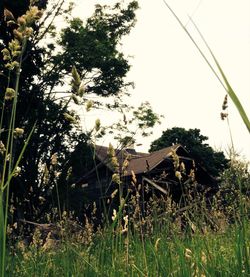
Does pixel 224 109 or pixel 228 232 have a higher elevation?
pixel 224 109

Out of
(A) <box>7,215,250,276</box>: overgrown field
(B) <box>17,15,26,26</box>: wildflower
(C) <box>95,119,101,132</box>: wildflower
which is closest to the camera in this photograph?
(B) <box>17,15,26,26</box>: wildflower

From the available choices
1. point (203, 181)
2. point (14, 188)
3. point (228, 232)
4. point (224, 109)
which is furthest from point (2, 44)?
point (203, 181)

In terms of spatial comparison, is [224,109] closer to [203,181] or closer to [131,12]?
[131,12]

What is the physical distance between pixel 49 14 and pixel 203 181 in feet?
58.4

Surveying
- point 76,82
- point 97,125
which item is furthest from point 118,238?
point 76,82

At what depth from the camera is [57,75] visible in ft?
67.6

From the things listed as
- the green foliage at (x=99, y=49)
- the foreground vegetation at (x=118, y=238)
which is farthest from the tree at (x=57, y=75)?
the foreground vegetation at (x=118, y=238)

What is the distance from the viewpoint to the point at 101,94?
75.8ft

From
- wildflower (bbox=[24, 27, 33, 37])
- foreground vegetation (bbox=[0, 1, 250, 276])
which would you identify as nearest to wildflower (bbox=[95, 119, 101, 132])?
foreground vegetation (bbox=[0, 1, 250, 276])

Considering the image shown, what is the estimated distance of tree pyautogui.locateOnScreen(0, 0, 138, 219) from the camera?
17.7 meters

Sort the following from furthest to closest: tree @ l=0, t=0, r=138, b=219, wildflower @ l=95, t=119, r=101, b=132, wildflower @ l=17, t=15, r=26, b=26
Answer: tree @ l=0, t=0, r=138, b=219 → wildflower @ l=95, t=119, r=101, b=132 → wildflower @ l=17, t=15, r=26, b=26

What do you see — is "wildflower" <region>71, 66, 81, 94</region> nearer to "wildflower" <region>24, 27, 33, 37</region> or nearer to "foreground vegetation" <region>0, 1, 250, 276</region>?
"foreground vegetation" <region>0, 1, 250, 276</region>

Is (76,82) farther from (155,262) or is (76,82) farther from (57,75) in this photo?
(57,75)

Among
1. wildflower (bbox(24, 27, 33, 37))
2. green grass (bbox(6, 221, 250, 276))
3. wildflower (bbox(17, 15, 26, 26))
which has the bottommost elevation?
green grass (bbox(6, 221, 250, 276))
